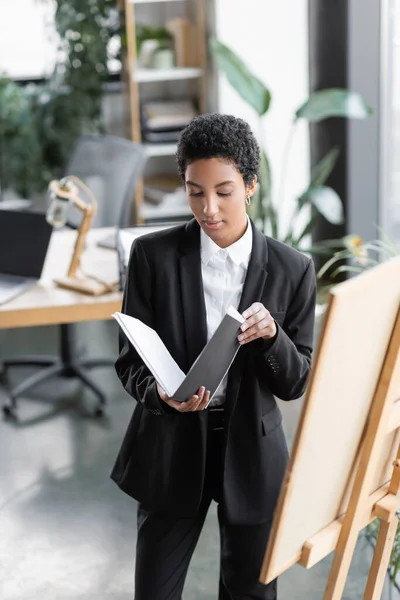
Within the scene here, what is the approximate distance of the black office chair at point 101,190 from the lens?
4.01 metres

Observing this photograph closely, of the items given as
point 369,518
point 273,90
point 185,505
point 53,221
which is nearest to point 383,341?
point 369,518

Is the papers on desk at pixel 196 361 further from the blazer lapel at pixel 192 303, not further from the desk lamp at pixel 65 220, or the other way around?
the desk lamp at pixel 65 220

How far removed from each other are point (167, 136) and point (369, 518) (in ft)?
12.0

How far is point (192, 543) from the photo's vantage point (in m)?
1.82

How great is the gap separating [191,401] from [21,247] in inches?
65.1

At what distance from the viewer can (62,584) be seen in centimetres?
267

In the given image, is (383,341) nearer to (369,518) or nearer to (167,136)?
(369,518)

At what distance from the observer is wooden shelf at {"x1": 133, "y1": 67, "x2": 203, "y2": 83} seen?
4.97 m

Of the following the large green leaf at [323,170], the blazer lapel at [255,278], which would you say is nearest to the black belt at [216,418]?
the blazer lapel at [255,278]

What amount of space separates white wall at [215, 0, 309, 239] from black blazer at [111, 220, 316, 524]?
3112 mm

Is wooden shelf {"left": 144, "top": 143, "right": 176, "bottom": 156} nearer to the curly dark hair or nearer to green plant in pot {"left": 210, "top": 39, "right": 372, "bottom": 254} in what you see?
green plant in pot {"left": 210, "top": 39, "right": 372, "bottom": 254}

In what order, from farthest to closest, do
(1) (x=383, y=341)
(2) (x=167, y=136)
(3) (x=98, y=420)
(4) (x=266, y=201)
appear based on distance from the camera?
1. (2) (x=167, y=136)
2. (4) (x=266, y=201)
3. (3) (x=98, y=420)
4. (1) (x=383, y=341)

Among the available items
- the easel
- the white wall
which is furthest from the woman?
the white wall

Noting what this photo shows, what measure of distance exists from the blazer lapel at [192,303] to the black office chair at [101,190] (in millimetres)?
2243
